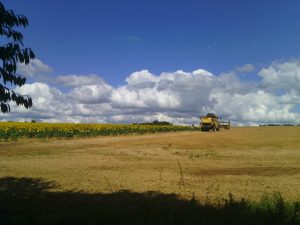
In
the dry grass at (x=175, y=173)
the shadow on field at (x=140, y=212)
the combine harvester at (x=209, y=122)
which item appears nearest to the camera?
the shadow on field at (x=140, y=212)

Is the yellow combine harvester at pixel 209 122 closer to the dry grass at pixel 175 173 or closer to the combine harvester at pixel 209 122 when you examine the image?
the combine harvester at pixel 209 122

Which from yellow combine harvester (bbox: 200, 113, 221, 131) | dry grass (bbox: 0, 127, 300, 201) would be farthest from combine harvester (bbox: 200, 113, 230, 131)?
dry grass (bbox: 0, 127, 300, 201)

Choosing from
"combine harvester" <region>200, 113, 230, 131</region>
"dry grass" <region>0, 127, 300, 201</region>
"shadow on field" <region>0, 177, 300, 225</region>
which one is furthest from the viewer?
"combine harvester" <region>200, 113, 230, 131</region>

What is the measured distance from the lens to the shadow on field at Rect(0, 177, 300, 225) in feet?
27.6

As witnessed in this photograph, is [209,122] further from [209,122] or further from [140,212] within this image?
[140,212]

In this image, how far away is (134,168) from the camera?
60.4 ft

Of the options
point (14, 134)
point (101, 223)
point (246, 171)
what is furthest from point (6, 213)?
point (14, 134)

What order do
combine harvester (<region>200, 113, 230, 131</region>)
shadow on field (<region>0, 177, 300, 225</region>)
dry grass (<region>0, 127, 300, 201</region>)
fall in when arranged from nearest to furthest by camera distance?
shadow on field (<region>0, 177, 300, 225</region>) < dry grass (<region>0, 127, 300, 201</region>) < combine harvester (<region>200, 113, 230, 131</region>)

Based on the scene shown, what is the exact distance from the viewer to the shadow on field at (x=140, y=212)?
8.42 meters

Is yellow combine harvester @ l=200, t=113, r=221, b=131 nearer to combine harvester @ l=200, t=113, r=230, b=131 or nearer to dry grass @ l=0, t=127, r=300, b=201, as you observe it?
combine harvester @ l=200, t=113, r=230, b=131

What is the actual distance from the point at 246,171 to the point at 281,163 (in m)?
3.77

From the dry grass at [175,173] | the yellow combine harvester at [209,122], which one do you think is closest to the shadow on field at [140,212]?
the dry grass at [175,173]

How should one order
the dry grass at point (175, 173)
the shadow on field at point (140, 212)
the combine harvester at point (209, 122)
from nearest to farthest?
the shadow on field at point (140, 212)
the dry grass at point (175, 173)
the combine harvester at point (209, 122)

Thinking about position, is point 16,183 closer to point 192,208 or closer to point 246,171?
point 192,208
